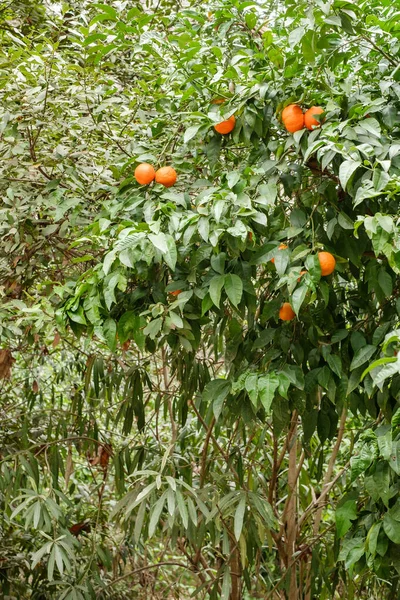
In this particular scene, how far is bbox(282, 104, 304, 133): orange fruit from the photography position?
1481 mm

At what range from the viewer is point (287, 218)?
167 cm

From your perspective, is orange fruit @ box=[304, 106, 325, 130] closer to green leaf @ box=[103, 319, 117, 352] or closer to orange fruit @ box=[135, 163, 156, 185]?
orange fruit @ box=[135, 163, 156, 185]

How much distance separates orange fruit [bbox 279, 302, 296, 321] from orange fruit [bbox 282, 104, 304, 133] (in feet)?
1.19

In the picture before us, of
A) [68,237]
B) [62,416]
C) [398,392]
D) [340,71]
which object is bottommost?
[62,416]

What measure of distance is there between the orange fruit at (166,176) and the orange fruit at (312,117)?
0.31 metres

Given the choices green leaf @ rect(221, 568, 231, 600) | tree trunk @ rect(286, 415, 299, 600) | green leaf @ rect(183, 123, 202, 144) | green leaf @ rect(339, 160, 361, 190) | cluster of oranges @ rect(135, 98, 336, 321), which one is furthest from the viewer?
tree trunk @ rect(286, 415, 299, 600)

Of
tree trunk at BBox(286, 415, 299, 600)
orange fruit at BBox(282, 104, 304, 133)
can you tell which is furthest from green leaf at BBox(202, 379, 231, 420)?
tree trunk at BBox(286, 415, 299, 600)

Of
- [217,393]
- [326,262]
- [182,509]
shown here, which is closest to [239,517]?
[182,509]

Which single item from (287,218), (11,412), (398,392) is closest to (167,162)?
(287,218)

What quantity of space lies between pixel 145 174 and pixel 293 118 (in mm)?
346

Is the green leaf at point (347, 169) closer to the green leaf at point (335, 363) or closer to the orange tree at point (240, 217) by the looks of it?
the orange tree at point (240, 217)

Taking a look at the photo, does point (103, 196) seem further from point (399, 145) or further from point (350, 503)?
point (350, 503)

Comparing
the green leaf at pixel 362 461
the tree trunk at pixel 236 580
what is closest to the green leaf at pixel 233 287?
the green leaf at pixel 362 461

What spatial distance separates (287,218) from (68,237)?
73 centimetres
